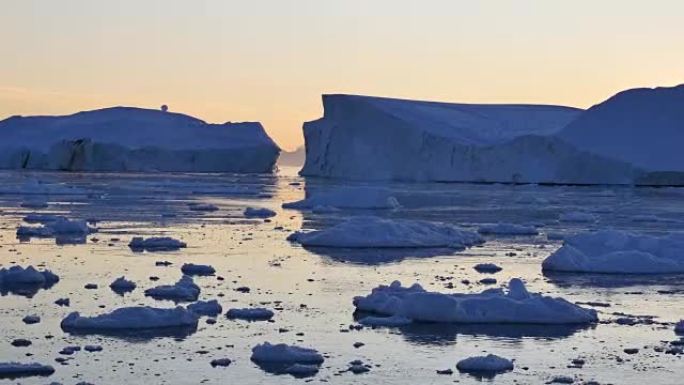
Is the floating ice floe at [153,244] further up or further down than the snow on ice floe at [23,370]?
further up

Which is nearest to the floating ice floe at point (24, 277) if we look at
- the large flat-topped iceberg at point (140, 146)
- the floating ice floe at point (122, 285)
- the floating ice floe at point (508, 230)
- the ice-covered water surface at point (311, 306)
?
the ice-covered water surface at point (311, 306)

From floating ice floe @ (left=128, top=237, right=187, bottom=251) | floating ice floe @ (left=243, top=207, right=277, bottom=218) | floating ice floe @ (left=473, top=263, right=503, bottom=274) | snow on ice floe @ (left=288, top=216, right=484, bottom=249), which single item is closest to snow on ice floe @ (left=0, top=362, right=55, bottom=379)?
floating ice floe @ (left=473, top=263, right=503, bottom=274)

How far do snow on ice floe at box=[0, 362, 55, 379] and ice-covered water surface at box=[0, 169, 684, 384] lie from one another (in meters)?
0.11

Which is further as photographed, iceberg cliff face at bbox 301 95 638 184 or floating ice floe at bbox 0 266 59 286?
iceberg cliff face at bbox 301 95 638 184

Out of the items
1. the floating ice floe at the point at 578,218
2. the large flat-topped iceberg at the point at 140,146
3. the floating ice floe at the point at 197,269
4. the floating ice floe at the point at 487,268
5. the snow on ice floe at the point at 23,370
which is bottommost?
the snow on ice floe at the point at 23,370

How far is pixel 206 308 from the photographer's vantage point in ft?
28.4

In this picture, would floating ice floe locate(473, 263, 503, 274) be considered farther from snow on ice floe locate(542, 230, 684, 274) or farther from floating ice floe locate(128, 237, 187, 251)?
floating ice floe locate(128, 237, 187, 251)

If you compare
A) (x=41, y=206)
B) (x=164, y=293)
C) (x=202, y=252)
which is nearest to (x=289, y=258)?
(x=202, y=252)

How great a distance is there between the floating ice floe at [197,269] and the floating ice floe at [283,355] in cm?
403

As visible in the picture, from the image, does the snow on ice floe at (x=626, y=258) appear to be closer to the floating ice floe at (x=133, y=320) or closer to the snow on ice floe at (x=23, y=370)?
the floating ice floe at (x=133, y=320)

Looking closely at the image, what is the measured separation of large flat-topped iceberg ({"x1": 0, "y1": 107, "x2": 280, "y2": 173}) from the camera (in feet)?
176

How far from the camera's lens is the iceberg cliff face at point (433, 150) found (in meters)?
38.0

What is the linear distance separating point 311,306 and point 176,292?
1183 millimetres

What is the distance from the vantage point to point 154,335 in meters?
7.76
